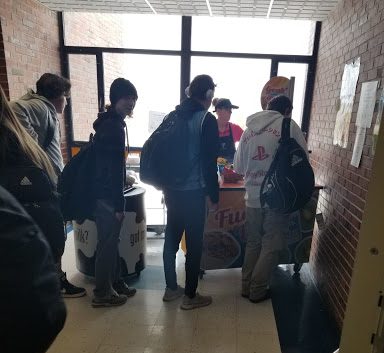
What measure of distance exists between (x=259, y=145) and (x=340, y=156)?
0.71 m

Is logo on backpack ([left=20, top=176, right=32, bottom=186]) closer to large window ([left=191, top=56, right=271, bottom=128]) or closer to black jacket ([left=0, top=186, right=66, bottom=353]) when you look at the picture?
black jacket ([left=0, top=186, right=66, bottom=353])

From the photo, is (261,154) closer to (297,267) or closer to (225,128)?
(225,128)

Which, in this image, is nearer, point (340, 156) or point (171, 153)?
point (171, 153)

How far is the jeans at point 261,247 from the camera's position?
2.22 meters

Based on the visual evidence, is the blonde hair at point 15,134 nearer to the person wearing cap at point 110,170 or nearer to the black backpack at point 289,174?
the person wearing cap at point 110,170

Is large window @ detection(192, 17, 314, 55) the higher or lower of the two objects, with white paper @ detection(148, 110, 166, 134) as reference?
higher

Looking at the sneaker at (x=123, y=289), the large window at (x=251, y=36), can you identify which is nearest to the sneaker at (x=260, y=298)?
the sneaker at (x=123, y=289)

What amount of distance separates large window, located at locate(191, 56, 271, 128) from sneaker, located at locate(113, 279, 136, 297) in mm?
2355

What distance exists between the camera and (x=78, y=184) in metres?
1.97

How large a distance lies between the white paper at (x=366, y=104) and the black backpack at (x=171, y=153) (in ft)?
3.53

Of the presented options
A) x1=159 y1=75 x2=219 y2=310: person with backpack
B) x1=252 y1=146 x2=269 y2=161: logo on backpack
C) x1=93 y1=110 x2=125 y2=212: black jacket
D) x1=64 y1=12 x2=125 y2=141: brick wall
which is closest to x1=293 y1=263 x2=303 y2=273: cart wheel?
x1=159 y1=75 x2=219 y2=310: person with backpack

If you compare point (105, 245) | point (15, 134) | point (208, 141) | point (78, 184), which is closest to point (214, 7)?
point (208, 141)

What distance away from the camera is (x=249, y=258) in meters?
2.38

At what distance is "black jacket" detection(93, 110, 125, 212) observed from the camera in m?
1.89
